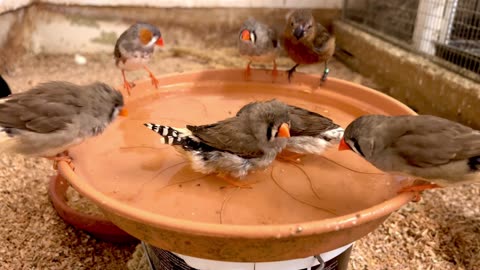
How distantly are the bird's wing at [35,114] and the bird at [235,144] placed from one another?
42cm

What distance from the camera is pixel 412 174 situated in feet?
5.77

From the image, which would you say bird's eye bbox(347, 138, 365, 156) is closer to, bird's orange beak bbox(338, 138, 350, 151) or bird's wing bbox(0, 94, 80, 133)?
bird's orange beak bbox(338, 138, 350, 151)

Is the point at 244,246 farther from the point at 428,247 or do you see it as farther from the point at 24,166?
the point at 24,166

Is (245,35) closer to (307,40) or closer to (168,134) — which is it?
(307,40)

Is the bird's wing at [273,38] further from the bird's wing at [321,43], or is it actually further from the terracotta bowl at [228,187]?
the terracotta bowl at [228,187]

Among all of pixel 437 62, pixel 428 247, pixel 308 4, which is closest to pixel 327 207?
pixel 428 247

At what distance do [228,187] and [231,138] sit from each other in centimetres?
21

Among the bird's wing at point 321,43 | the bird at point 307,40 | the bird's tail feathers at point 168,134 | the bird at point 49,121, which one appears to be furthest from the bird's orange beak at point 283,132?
the bird's wing at point 321,43

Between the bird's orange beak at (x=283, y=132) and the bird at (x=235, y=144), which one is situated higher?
the bird's orange beak at (x=283, y=132)

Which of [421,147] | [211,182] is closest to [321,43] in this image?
[421,147]

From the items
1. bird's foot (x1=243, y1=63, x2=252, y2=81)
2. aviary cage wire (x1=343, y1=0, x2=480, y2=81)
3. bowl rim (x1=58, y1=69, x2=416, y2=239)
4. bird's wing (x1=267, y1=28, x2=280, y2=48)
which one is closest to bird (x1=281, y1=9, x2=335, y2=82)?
bird's wing (x1=267, y1=28, x2=280, y2=48)

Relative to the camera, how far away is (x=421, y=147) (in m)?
1.74

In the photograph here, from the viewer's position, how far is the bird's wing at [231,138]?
1826mm

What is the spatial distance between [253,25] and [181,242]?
8.05ft
